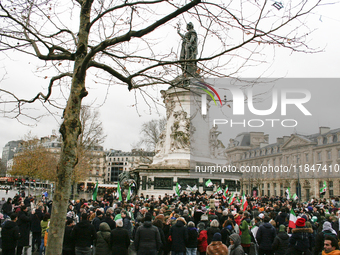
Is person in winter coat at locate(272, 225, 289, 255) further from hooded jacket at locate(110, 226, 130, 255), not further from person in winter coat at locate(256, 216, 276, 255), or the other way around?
hooded jacket at locate(110, 226, 130, 255)

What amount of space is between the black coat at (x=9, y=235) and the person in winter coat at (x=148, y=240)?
3453 millimetres

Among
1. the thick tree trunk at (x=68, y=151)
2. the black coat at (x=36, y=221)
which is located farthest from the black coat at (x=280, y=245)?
the black coat at (x=36, y=221)

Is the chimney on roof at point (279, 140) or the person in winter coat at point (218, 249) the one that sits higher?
the chimney on roof at point (279, 140)

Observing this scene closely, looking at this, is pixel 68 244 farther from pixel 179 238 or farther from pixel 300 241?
pixel 300 241

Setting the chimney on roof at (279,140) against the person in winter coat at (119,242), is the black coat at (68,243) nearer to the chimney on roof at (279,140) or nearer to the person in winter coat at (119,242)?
the person in winter coat at (119,242)

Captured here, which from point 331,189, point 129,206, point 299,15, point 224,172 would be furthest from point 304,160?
point 299,15

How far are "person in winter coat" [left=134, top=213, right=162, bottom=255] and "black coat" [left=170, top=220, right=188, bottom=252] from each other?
2.71 feet

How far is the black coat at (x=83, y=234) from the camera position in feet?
25.0

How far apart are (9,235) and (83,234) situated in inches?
94.9

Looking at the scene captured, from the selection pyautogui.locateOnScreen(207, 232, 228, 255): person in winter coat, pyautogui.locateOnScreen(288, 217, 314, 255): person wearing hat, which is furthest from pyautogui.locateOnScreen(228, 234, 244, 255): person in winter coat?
pyautogui.locateOnScreen(288, 217, 314, 255): person wearing hat

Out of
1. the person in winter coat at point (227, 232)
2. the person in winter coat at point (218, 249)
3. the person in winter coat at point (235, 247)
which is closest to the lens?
the person in winter coat at point (218, 249)

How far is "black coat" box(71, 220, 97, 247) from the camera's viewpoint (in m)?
7.62

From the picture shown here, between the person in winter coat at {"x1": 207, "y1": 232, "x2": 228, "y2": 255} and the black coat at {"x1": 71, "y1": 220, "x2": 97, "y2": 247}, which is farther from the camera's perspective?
the black coat at {"x1": 71, "y1": 220, "x2": 97, "y2": 247}

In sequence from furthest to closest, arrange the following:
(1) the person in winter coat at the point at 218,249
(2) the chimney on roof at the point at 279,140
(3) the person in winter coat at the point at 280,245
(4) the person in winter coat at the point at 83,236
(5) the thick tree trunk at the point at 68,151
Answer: (2) the chimney on roof at the point at 279,140 → (3) the person in winter coat at the point at 280,245 → (4) the person in winter coat at the point at 83,236 → (1) the person in winter coat at the point at 218,249 → (5) the thick tree trunk at the point at 68,151
